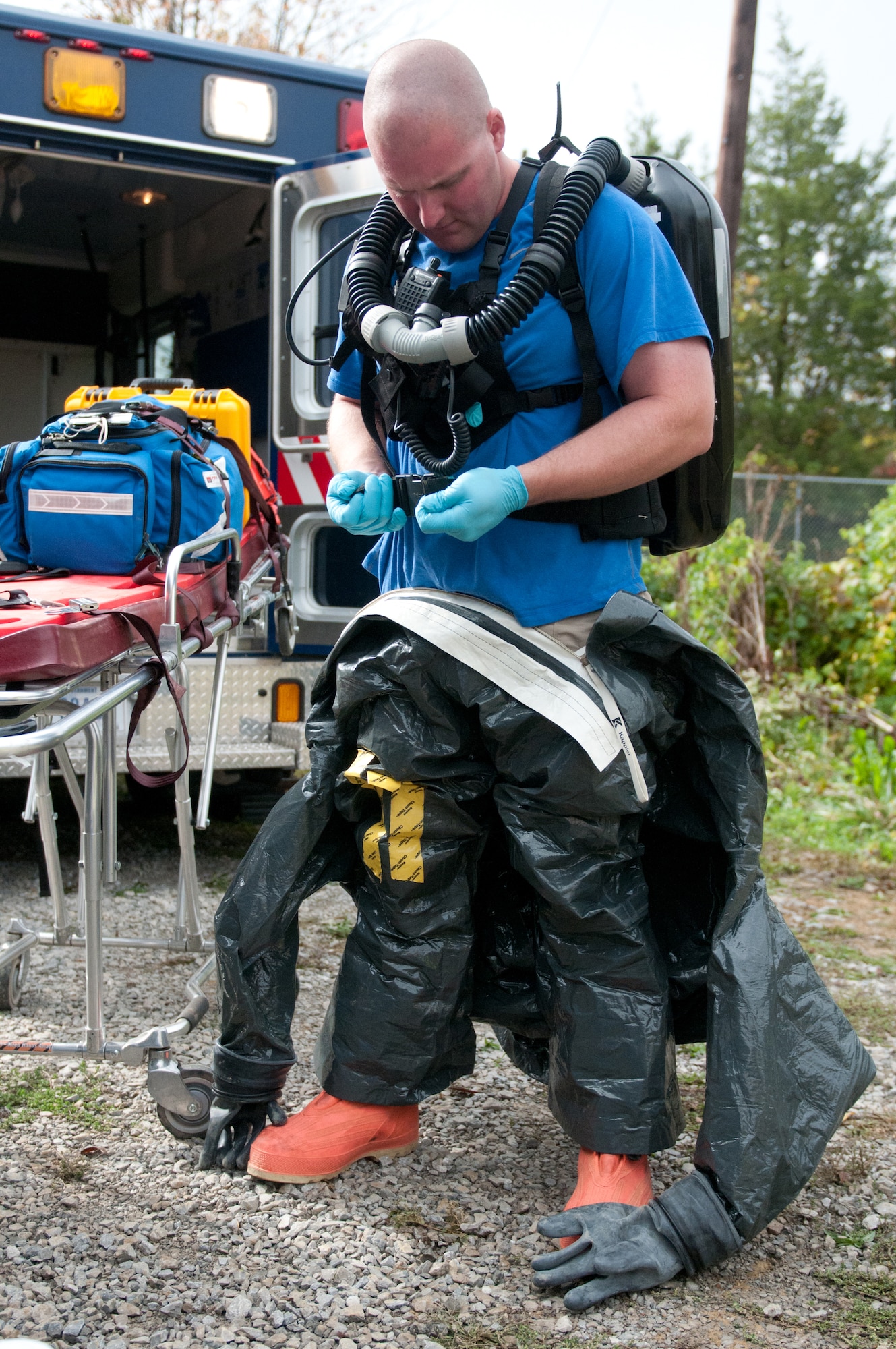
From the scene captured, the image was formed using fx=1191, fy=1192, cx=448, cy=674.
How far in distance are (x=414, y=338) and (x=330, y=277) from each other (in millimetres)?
2309

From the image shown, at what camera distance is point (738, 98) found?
7586 millimetres

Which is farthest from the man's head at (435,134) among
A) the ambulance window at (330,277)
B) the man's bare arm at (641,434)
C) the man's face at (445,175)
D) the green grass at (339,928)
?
the green grass at (339,928)

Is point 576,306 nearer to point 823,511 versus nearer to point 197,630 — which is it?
point 197,630

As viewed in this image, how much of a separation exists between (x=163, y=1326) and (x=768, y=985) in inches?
43.9

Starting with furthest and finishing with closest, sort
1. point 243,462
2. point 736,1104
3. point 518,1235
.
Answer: point 243,462 → point 518,1235 → point 736,1104

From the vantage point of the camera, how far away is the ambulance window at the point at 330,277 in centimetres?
408

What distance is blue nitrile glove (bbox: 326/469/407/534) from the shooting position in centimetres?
209

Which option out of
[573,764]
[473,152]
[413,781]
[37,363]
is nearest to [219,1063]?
[413,781]

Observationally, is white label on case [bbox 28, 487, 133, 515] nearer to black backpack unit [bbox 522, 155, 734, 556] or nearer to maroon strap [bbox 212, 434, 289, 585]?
maroon strap [bbox 212, 434, 289, 585]

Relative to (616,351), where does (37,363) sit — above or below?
above

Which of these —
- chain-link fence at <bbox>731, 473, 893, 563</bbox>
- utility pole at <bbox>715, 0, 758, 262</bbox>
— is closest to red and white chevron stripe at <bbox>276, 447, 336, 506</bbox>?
utility pole at <bbox>715, 0, 758, 262</bbox>

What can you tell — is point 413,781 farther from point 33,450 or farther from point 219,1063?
point 33,450

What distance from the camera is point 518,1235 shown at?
2.14 metres

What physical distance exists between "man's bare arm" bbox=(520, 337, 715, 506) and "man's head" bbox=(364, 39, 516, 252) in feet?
1.29
